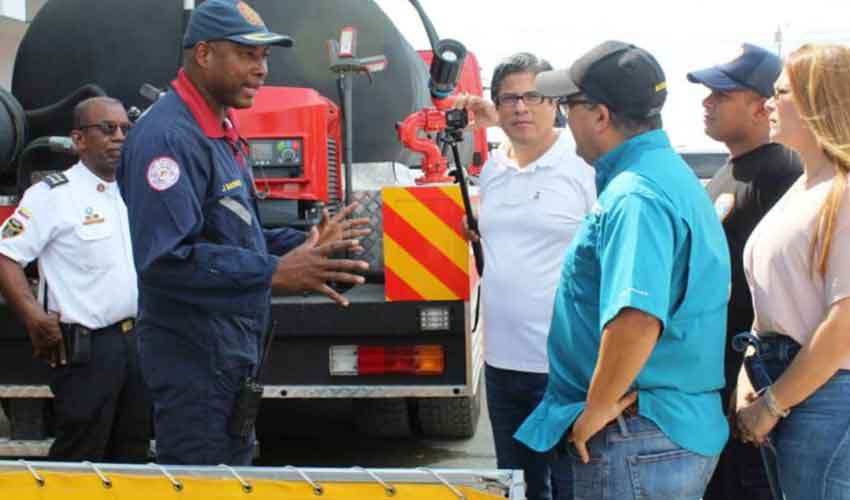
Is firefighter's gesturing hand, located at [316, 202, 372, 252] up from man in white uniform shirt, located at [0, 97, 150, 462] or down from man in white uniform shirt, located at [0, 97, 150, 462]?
up

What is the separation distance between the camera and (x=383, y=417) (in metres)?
5.71

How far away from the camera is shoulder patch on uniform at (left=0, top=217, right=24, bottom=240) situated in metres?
→ 3.78

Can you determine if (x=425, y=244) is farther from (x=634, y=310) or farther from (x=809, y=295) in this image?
(x=634, y=310)

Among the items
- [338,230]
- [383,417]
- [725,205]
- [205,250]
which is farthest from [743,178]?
[383,417]

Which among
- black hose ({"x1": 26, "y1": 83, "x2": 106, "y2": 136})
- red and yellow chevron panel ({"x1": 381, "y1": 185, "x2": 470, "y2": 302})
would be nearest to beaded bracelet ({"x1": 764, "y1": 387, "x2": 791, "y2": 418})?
red and yellow chevron panel ({"x1": 381, "y1": 185, "x2": 470, "y2": 302})

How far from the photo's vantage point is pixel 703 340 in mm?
2273

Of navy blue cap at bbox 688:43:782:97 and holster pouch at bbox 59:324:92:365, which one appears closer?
navy blue cap at bbox 688:43:782:97

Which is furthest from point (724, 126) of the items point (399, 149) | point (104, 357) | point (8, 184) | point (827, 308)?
point (8, 184)

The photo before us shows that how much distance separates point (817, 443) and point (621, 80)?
0.97 meters

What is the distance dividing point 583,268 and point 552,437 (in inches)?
15.7

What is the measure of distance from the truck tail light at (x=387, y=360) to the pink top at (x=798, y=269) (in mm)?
1937

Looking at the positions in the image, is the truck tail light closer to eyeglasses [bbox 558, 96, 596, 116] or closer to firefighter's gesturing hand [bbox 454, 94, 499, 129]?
firefighter's gesturing hand [bbox 454, 94, 499, 129]

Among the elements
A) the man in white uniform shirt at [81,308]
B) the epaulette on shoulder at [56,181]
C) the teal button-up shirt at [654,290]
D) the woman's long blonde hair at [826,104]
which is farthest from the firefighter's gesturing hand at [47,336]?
the woman's long blonde hair at [826,104]

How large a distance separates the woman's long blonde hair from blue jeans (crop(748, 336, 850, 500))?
11.1 inches
